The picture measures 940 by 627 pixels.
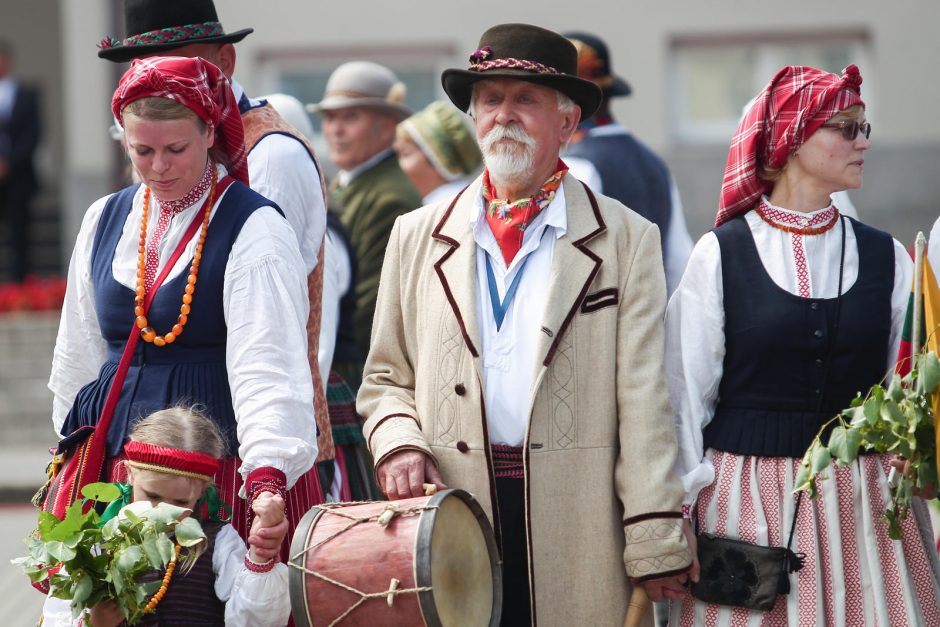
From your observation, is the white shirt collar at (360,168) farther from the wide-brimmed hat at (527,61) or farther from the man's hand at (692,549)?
the man's hand at (692,549)

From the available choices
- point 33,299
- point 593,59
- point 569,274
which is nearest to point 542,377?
point 569,274

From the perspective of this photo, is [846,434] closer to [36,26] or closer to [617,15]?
[617,15]

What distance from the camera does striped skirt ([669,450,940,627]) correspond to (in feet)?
13.1

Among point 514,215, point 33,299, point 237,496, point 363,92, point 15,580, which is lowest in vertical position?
point 15,580

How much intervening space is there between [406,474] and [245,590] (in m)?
0.52

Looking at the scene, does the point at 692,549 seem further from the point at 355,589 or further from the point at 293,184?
the point at 293,184

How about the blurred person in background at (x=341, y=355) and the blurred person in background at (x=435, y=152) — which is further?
the blurred person in background at (x=435, y=152)

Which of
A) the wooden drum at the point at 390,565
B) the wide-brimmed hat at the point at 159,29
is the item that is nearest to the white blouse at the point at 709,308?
the wooden drum at the point at 390,565

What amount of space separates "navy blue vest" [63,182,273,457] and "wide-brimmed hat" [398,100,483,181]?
122 inches

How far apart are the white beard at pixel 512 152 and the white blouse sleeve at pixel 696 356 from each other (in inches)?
20.9

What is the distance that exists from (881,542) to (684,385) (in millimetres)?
663

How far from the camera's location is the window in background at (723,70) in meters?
13.2

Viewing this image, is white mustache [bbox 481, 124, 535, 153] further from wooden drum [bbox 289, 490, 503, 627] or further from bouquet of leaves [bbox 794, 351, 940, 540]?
bouquet of leaves [bbox 794, 351, 940, 540]

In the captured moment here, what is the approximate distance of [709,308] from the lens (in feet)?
13.5
